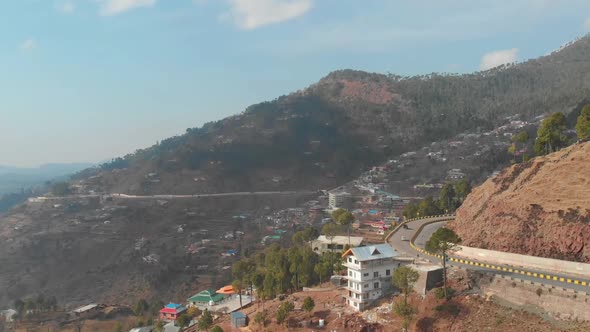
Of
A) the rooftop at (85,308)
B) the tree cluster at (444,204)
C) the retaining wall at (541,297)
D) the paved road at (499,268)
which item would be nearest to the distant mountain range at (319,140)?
the rooftop at (85,308)

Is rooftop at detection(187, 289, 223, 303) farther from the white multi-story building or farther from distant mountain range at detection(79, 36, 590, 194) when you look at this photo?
distant mountain range at detection(79, 36, 590, 194)

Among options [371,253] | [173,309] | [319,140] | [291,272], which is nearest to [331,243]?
[291,272]

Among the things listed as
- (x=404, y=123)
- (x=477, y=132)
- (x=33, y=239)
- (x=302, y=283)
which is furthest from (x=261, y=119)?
(x=302, y=283)

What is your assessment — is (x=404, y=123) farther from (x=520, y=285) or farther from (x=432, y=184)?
(x=520, y=285)

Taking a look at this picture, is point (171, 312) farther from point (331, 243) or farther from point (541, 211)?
point (541, 211)

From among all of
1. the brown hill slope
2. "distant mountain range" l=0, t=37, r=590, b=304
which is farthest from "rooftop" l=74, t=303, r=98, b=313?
the brown hill slope
